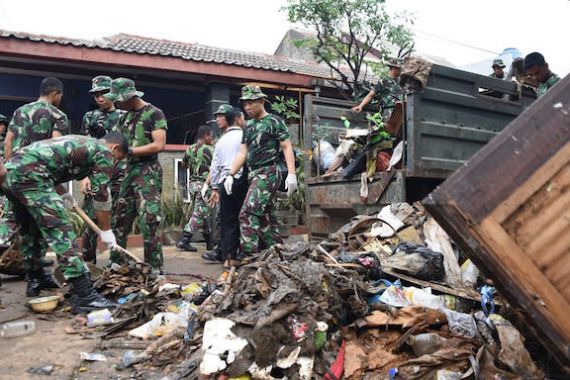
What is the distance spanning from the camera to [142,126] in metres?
4.37

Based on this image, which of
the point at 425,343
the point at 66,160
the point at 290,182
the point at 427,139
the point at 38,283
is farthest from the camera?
the point at 290,182

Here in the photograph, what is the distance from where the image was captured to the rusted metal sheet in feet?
4.06

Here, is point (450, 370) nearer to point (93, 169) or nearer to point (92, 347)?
point (92, 347)

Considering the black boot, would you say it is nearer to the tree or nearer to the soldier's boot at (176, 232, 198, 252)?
the soldier's boot at (176, 232, 198, 252)

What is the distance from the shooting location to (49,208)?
3.35 meters

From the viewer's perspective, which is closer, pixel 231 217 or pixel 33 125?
pixel 33 125

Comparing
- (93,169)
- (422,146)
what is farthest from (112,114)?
(422,146)

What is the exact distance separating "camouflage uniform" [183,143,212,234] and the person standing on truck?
396 cm

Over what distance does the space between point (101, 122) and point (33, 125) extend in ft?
2.18

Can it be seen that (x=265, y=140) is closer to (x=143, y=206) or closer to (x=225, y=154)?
(x=225, y=154)

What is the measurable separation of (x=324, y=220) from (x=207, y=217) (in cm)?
204

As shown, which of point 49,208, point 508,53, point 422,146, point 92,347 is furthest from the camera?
point 508,53

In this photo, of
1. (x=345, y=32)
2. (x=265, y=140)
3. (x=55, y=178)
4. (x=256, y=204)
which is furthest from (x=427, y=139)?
(x=345, y=32)

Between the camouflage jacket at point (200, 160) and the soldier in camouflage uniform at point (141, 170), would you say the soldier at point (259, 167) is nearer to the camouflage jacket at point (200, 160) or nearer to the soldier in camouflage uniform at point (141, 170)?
the soldier in camouflage uniform at point (141, 170)
